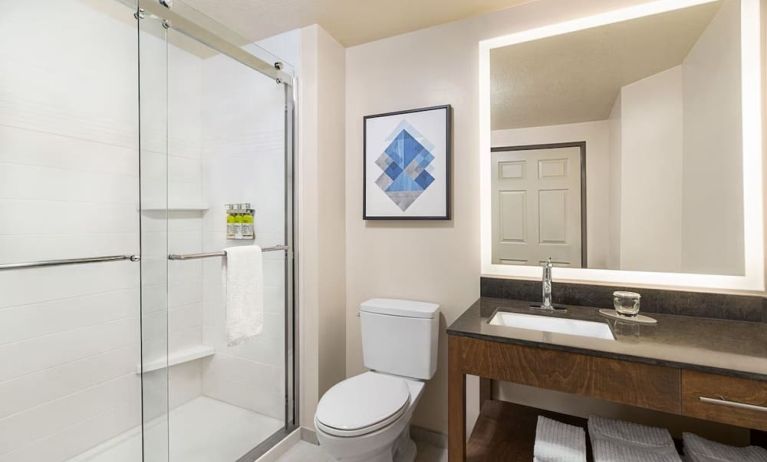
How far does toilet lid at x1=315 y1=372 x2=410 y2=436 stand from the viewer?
53.1 inches

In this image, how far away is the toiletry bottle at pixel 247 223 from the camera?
198 centimetres

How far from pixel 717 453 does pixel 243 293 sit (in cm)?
183

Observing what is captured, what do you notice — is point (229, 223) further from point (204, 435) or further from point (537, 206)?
point (537, 206)

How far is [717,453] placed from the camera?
3.73ft

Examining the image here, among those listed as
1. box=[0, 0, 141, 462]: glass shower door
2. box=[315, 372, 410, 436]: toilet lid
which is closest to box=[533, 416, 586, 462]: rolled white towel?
box=[315, 372, 410, 436]: toilet lid

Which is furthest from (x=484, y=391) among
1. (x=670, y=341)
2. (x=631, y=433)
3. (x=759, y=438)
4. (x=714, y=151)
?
(x=714, y=151)

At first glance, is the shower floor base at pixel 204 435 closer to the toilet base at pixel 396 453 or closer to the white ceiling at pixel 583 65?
the toilet base at pixel 396 453

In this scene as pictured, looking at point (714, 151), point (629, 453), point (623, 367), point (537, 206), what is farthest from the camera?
point (537, 206)

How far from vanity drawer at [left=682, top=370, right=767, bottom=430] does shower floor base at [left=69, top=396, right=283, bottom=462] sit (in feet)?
5.94

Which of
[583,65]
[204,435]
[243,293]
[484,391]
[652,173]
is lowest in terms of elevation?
[204,435]

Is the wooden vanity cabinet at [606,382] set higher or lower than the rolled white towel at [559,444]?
higher

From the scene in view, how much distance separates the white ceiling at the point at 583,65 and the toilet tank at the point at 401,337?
3.40ft

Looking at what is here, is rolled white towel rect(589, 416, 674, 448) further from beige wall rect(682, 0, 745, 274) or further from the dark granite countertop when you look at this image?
beige wall rect(682, 0, 745, 274)

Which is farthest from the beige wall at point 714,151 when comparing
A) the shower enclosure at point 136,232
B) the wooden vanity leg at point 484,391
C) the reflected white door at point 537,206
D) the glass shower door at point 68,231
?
the glass shower door at point 68,231
